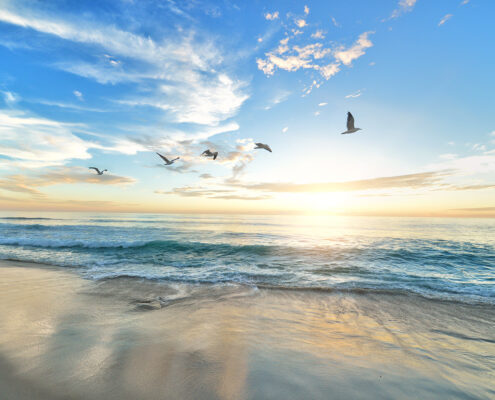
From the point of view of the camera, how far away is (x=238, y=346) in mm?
3988

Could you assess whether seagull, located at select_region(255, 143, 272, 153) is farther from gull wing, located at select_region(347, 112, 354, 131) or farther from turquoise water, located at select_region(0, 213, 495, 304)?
turquoise water, located at select_region(0, 213, 495, 304)

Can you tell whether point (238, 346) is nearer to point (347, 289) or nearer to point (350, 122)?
point (347, 289)

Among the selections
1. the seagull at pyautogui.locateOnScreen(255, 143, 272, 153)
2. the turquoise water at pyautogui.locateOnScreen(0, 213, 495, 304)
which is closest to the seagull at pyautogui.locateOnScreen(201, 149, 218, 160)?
the seagull at pyautogui.locateOnScreen(255, 143, 272, 153)

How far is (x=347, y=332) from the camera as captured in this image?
15.5 ft

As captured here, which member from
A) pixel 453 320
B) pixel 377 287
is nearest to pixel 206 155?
pixel 377 287

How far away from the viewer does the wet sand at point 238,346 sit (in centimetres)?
297

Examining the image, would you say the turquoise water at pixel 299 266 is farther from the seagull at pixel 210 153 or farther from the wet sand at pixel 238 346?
the seagull at pixel 210 153

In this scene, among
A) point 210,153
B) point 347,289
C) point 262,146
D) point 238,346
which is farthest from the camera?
point 210,153

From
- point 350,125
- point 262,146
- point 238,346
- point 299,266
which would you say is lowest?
point 299,266

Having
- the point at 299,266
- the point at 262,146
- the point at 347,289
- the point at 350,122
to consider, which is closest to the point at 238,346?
the point at 347,289

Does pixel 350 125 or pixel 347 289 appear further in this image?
pixel 350 125

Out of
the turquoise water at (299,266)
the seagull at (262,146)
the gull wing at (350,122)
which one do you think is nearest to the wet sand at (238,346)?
the turquoise water at (299,266)

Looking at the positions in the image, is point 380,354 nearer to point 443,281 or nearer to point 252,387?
point 252,387

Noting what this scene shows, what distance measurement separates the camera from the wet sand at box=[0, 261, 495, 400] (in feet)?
9.73
